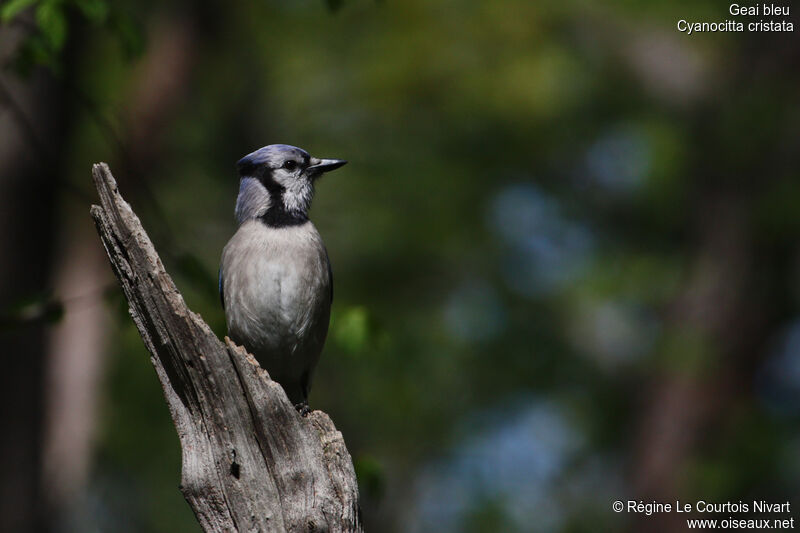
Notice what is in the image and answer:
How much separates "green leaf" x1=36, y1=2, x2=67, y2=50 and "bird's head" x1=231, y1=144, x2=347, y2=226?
1.23 meters

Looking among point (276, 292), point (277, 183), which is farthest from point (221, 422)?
point (277, 183)

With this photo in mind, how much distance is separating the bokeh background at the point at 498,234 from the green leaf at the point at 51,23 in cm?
408

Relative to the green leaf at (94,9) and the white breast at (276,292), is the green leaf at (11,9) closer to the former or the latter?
the green leaf at (94,9)

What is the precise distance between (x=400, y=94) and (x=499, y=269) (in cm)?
293

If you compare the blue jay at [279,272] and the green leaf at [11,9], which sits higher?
the green leaf at [11,9]

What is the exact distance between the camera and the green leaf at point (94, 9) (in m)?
4.73

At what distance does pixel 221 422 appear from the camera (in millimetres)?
3832

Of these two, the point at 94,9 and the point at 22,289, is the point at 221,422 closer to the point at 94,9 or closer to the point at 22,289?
the point at 94,9

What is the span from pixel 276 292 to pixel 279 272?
109 millimetres

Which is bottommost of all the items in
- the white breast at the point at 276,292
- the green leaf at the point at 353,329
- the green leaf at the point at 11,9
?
the green leaf at the point at 353,329

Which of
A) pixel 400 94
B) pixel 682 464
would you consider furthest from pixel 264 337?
pixel 400 94

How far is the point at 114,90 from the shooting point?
1338 centimetres

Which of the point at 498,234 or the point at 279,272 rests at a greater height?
the point at 498,234

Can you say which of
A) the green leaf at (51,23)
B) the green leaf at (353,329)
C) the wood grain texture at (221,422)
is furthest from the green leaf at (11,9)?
the green leaf at (353,329)
